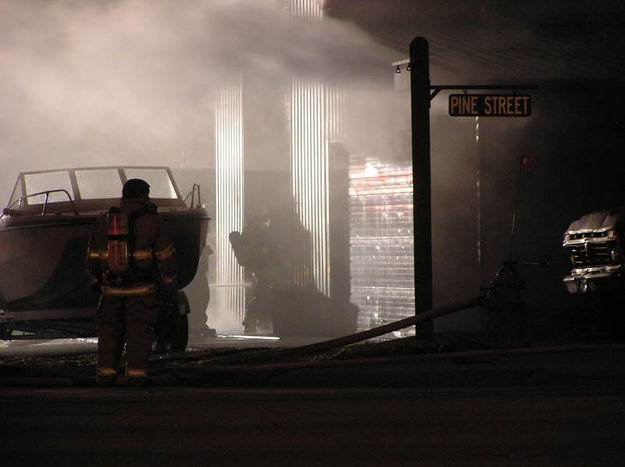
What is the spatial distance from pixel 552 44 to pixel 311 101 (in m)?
5.51

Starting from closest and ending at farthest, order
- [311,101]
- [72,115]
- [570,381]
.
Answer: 1. [570,381]
2. [311,101]
3. [72,115]

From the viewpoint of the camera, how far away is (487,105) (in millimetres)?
11758

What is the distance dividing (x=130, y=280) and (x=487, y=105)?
5.44 metres

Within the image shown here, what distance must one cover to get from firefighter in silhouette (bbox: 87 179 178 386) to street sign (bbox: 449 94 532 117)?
15.9 ft

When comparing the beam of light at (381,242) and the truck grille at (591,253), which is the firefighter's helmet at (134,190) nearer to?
the truck grille at (591,253)

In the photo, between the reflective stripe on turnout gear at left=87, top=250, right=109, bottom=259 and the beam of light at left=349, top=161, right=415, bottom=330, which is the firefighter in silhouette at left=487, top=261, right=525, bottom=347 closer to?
the reflective stripe on turnout gear at left=87, top=250, right=109, bottom=259

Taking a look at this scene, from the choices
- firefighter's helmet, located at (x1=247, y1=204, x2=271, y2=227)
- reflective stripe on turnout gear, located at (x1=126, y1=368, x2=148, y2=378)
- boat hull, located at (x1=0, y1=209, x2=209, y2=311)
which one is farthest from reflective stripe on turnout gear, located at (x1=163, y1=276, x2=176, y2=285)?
firefighter's helmet, located at (x1=247, y1=204, x2=271, y2=227)

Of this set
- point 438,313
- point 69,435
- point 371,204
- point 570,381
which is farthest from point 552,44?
point 69,435

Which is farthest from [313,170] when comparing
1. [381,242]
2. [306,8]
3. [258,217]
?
[306,8]

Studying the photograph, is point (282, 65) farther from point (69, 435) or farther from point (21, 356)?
point (69, 435)

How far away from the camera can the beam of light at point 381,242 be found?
1814 cm

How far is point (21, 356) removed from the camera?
11.9 m

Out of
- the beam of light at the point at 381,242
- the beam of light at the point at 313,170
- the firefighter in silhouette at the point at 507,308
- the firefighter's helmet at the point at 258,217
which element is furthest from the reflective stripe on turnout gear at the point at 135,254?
the beam of light at the point at 313,170

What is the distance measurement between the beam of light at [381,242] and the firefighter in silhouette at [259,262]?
1.42 meters
